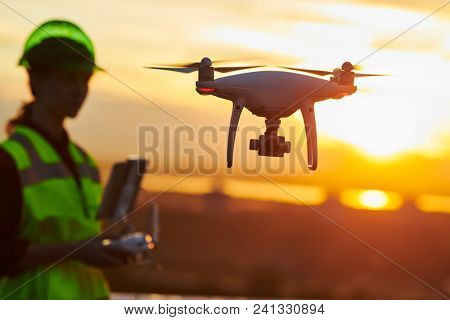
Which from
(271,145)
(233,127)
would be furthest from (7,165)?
(271,145)

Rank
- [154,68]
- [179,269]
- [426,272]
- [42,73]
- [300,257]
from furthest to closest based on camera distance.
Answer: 1. [300,257]
2. [179,269]
3. [426,272]
4. [154,68]
5. [42,73]

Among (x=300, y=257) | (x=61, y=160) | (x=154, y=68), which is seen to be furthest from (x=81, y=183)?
(x=300, y=257)

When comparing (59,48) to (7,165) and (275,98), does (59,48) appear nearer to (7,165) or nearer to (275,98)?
(7,165)

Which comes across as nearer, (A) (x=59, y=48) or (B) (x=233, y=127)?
(B) (x=233, y=127)

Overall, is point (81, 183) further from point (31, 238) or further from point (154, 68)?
point (154, 68)

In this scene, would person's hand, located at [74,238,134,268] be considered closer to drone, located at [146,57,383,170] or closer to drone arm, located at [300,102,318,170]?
drone, located at [146,57,383,170]

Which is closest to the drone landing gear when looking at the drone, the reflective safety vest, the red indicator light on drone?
the drone

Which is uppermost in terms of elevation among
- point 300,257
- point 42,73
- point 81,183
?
point 42,73
